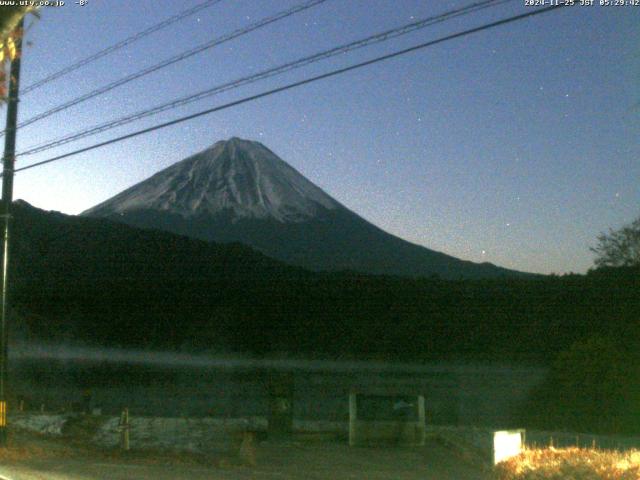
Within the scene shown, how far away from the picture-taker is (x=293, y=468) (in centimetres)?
1355

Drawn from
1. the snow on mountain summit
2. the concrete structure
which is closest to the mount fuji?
the snow on mountain summit

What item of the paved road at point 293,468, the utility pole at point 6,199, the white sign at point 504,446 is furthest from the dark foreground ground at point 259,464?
the white sign at point 504,446

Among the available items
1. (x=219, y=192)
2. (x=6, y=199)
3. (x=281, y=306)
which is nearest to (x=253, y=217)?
(x=219, y=192)

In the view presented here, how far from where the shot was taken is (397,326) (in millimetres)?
48375

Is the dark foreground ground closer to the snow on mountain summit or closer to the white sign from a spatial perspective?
the white sign

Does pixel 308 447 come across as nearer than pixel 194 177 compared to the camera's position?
Yes

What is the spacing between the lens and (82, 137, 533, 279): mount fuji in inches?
5281

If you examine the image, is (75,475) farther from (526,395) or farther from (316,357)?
(316,357)

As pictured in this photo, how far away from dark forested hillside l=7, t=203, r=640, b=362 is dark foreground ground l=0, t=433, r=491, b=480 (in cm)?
1345

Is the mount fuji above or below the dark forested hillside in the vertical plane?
above

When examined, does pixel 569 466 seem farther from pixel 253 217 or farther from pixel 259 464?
pixel 253 217

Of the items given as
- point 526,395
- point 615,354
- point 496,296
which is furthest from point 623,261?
point 615,354

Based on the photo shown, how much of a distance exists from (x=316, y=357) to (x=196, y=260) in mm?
30989

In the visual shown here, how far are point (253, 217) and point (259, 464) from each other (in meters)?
147
